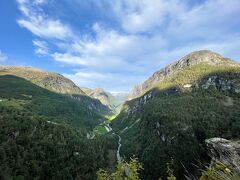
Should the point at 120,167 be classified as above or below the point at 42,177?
above

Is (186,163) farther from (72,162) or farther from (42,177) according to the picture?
(42,177)

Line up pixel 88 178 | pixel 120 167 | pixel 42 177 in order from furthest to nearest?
pixel 88 178, pixel 42 177, pixel 120 167

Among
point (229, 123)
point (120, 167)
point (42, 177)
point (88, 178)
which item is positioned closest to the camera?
point (120, 167)

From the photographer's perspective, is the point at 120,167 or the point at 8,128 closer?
the point at 120,167

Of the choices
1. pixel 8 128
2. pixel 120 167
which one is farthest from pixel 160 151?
pixel 120 167

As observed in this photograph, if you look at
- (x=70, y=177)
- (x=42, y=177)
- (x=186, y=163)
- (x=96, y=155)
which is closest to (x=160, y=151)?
(x=186, y=163)

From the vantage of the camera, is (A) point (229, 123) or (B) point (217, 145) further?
(A) point (229, 123)

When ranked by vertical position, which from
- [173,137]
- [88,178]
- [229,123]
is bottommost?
[88,178]

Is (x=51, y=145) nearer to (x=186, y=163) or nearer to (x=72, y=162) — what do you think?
(x=72, y=162)

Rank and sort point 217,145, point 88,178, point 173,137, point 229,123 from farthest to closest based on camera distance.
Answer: point 173,137
point 229,123
point 88,178
point 217,145
